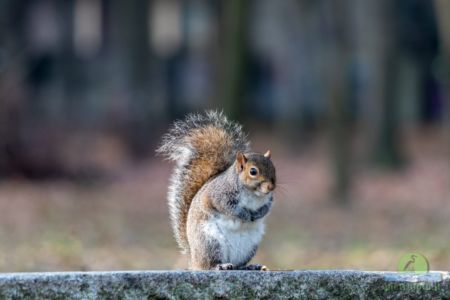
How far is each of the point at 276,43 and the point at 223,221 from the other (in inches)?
966

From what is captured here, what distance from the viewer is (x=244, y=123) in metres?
15.8

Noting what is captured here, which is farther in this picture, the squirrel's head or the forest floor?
the forest floor

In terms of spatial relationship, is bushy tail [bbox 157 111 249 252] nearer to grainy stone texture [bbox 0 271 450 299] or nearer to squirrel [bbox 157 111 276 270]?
squirrel [bbox 157 111 276 270]

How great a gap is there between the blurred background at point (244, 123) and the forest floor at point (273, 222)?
0.03m

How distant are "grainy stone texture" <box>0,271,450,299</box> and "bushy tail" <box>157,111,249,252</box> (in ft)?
3.23

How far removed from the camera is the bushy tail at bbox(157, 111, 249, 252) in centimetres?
614

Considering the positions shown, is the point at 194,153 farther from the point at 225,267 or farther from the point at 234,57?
the point at 234,57

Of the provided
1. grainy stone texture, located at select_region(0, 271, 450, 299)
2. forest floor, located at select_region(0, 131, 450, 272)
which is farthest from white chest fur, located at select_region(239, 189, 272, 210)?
forest floor, located at select_region(0, 131, 450, 272)

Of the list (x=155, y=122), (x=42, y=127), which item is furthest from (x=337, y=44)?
(x=155, y=122)

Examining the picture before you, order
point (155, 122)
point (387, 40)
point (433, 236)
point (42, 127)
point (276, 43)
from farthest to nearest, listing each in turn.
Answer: point (276, 43) < point (155, 122) < point (387, 40) < point (42, 127) < point (433, 236)

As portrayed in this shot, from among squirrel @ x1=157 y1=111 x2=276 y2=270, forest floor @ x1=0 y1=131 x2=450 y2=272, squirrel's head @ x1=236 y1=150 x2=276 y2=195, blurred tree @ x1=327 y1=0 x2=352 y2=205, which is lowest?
forest floor @ x1=0 y1=131 x2=450 y2=272

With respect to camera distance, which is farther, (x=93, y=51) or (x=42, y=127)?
(x=93, y=51)

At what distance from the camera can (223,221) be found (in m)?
5.48

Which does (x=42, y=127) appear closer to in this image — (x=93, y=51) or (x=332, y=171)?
(x=332, y=171)
